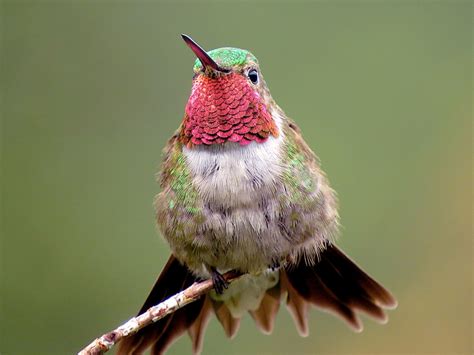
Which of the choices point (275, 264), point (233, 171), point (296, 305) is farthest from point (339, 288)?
point (233, 171)

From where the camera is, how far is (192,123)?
3814 mm

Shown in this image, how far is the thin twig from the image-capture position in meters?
2.88

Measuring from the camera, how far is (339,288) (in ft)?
14.4

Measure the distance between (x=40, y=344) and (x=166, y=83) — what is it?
2.05 m

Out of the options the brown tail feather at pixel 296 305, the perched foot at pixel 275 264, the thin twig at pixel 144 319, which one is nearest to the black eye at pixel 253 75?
the perched foot at pixel 275 264

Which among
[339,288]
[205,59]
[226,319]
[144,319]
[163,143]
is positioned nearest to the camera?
[144,319]

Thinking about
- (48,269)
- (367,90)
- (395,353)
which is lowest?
(395,353)

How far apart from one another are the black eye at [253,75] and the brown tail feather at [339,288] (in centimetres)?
99

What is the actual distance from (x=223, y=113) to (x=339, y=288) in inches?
49.3

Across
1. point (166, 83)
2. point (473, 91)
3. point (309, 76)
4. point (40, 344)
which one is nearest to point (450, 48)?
point (473, 91)

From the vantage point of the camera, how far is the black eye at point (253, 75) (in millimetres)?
3920

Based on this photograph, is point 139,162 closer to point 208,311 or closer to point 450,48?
point 208,311

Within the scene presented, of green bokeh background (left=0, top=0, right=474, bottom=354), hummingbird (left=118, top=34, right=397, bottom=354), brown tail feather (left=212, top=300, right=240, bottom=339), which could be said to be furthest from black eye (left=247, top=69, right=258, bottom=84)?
green bokeh background (left=0, top=0, right=474, bottom=354)

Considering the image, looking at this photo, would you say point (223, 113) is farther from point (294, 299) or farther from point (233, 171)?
point (294, 299)
